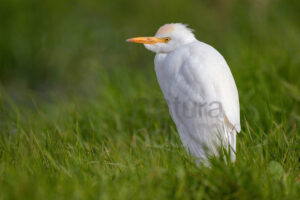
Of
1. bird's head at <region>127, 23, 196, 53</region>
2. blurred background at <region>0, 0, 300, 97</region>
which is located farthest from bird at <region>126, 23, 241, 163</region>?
blurred background at <region>0, 0, 300, 97</region>

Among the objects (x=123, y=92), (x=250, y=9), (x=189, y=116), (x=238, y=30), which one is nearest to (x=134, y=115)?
(x=123, y=92)

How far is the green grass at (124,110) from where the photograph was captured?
1955mm

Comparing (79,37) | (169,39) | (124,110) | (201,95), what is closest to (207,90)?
(201,95)

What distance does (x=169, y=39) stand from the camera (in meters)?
2.76

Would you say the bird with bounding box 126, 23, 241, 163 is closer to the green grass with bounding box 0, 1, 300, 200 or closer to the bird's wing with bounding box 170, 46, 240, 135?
the bird's wing with bounding box 170, 46, 240, 135

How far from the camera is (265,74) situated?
389 cm

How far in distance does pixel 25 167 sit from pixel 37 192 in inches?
20.4

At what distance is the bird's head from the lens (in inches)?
107

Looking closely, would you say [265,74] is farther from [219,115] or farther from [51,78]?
[51,78]

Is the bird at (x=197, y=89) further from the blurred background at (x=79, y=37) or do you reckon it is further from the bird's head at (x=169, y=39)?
the blurred background at (x=79, y=37)

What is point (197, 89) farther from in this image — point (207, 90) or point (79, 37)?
point (79, 37)

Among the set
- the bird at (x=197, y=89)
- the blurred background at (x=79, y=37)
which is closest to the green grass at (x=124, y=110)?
the blurred background at (x=79, y=37)

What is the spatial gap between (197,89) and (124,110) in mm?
1480

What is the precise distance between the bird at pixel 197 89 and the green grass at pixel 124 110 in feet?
0.43
